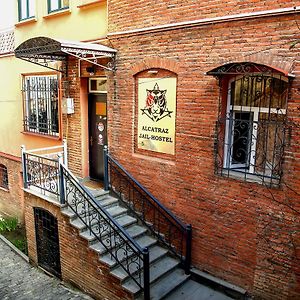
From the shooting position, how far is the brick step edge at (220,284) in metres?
6.24

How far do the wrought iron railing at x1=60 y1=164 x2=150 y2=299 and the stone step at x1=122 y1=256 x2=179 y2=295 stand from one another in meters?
0.11

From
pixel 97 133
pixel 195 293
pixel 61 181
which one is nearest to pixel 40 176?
pixel 61 181

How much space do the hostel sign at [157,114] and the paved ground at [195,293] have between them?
2.83 m

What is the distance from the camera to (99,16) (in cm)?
815

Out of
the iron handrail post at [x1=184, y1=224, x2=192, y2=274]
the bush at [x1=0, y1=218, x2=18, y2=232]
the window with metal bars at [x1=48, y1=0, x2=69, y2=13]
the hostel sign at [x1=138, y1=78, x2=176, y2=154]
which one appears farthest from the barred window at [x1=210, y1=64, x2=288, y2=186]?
the bush at [x1=0, y1=218, x2=18, y2=232]

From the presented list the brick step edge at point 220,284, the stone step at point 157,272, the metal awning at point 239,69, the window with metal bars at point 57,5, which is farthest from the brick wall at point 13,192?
the metal awning at point 239,69

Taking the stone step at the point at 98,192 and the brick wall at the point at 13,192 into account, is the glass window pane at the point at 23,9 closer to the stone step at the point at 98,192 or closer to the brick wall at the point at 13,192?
the brick wall at the point at 13,192

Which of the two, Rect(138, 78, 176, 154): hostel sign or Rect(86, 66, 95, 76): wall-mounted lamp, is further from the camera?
Rect(86, 66, 95, 76): wall-mounted lamp

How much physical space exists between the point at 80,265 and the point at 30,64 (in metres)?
6.59

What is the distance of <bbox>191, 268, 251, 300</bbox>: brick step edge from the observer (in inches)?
246

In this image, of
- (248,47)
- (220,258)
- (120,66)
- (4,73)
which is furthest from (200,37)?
(4,73)

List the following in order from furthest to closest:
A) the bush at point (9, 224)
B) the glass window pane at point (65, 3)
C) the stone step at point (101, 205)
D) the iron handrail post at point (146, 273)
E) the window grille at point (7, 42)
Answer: the bush at point (9, 224) → the window grille at point (7, 42) → the glass window pane at point (65, 3) → the stone step at point (101, 205) → the iron handrail post at point (146, 273)

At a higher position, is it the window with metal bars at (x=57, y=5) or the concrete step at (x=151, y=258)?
the window with metal bars at (x=57, y=5)

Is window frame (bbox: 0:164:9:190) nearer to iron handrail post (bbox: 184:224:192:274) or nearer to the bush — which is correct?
the bush
